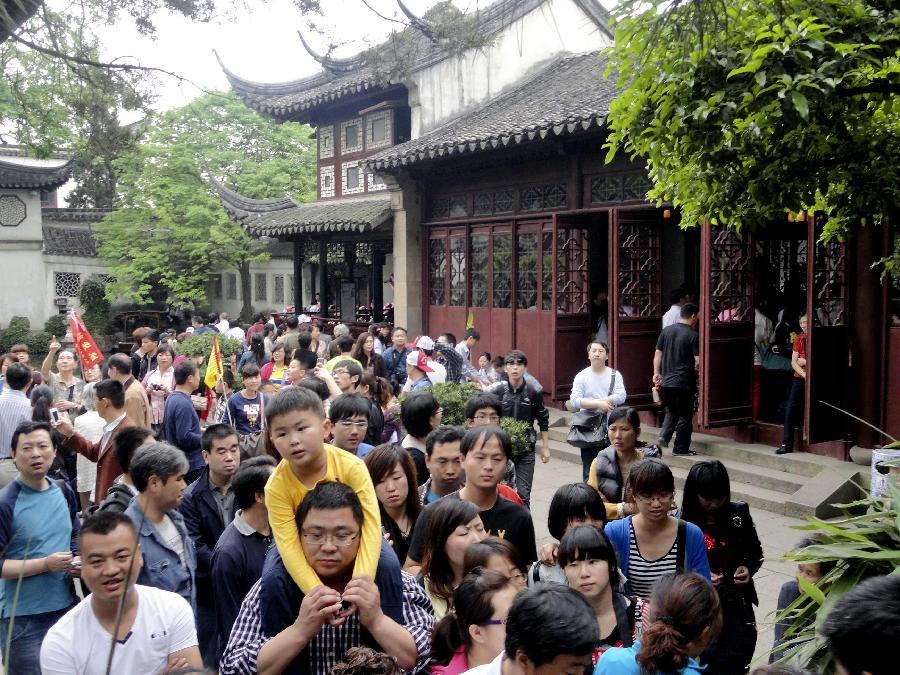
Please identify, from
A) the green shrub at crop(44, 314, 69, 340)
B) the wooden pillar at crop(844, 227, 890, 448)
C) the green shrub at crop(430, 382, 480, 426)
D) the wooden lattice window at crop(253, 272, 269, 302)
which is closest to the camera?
the green shrub at crop(430, 382, 480, 426)

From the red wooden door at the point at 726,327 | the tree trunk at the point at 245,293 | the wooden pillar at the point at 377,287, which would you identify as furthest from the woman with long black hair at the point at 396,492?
the tree trunk at the point at 245,293

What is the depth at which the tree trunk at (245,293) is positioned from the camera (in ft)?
90.2

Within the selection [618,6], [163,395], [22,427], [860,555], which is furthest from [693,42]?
[163,395]

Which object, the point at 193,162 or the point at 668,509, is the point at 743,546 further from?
the point at 193,162

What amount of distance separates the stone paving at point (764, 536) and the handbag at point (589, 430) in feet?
3.25

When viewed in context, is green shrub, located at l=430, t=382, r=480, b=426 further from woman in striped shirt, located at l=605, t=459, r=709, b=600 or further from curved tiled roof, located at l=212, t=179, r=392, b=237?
curved tiled roof, located at l=212, t=179, r=392, b=237

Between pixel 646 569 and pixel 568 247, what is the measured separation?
930cm

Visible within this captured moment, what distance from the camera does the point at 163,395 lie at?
352 inches

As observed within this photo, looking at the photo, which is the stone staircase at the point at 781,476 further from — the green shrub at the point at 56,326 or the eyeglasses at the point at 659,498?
the green shrub at the point at 56,326

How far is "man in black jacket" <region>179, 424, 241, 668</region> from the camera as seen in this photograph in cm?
440

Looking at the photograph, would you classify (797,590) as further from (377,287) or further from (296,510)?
(377,287)

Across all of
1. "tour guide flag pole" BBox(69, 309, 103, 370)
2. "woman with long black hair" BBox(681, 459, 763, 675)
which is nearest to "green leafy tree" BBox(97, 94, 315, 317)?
"tour guide flag pole" BBox(69, 309, 103, 370)

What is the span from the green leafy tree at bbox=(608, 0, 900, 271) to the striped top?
1.86 meters

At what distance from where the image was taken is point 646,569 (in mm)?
4020
